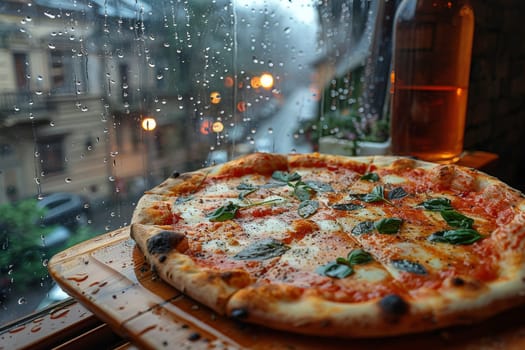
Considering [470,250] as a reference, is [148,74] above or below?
above

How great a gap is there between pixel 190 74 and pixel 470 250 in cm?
193

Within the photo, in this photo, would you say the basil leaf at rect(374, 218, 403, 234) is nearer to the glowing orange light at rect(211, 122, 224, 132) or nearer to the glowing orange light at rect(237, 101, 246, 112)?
the glowing orange light at rect(211, 122, 224, 132)

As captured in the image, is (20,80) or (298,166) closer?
(20,80)

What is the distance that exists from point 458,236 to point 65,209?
6.02 feet

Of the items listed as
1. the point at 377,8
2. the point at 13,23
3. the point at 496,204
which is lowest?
the point at 496,204

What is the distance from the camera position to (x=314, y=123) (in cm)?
413

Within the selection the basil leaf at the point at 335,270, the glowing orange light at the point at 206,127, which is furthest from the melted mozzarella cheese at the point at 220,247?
the glowing orange light at the point at 206,127

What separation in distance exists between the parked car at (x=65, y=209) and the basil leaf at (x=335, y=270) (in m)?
1.42

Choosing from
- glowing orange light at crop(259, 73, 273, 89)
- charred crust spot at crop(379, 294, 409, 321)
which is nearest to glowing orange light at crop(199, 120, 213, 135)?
glowing orange light at crop(259, 73, 273, 89)

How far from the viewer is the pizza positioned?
1.12 meters

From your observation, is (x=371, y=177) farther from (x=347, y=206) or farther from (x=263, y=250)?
(x=263, y=250)

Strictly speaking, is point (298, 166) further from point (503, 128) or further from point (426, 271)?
point (503, 128)

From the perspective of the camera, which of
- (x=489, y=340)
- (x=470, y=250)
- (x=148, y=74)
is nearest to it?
(x=489, y=340)

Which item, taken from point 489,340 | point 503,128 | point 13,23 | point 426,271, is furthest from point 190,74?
point 503,128
